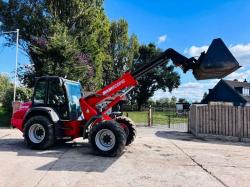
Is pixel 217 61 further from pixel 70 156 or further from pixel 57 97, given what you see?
pixel 57 97

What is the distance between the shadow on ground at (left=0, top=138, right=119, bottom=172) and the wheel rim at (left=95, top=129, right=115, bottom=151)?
13.0 inches

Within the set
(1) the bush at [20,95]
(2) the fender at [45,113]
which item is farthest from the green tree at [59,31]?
(2) the fender at [45,113]

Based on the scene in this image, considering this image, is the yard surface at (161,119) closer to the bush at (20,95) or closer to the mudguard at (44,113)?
the bush at (20,95)

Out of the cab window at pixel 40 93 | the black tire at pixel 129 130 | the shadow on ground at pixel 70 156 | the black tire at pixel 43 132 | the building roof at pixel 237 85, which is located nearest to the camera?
the shadow on ground at pixel 70 156

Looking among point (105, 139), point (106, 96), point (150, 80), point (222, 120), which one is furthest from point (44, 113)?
point (150, 80)

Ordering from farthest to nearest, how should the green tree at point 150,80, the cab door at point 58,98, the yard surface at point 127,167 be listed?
the green tree at point 150,80 < the cab door at point 58,98 < the yard surface at point 127,167

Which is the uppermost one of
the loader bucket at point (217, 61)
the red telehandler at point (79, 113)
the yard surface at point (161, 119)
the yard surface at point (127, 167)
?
the loader bucket at point (217, 61)

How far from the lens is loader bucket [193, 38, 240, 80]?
7926 millimetres

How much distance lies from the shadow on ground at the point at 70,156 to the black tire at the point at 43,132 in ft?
0.72

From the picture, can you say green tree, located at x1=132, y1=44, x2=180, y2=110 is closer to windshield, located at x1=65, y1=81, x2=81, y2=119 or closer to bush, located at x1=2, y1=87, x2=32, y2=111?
bush, located at x1=2, y1=87, x2=32, y2=111

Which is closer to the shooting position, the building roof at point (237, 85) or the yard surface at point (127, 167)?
the yard surface at point (127, 167)

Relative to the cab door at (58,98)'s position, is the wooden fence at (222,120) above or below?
below

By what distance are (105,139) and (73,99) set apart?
2.28 m

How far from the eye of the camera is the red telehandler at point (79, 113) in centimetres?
894
